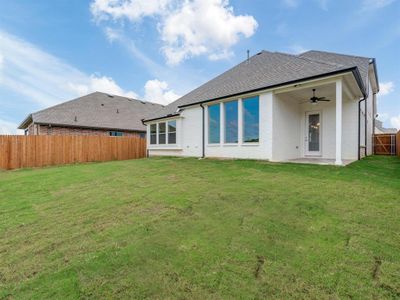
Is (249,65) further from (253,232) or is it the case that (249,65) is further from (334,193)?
(253,232)

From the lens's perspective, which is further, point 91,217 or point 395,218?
point 91,217

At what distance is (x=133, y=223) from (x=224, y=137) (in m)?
8.16

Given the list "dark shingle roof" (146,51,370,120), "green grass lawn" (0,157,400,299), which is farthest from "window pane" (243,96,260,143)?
"green grass lawn" (0,157,400,299)

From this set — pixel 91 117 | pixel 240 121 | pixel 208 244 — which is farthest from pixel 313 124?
pixel 91 117

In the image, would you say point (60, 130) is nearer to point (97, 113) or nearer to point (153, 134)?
point (97, 113)

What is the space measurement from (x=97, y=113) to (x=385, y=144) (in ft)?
76.4

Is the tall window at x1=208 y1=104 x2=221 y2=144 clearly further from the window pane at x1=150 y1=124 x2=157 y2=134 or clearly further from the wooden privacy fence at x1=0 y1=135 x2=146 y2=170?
the wooden privacy fence at x1=0 y1=135 x2=146 y2=170

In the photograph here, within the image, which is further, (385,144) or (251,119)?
(385,144)

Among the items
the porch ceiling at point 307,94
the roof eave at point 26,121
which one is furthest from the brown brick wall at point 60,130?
the porch ceiling at point 307,94

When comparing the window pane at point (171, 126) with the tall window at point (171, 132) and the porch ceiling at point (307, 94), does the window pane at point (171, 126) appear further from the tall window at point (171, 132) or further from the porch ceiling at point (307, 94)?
the porch ceiling at point (307, 94)

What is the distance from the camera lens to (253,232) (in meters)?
2.86

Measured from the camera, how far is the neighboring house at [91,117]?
56.2 ft

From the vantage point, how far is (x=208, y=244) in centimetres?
259

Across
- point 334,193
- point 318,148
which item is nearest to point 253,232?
point 334,193
